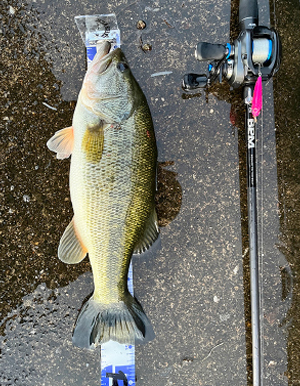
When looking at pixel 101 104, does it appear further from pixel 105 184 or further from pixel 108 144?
pixel 105 184

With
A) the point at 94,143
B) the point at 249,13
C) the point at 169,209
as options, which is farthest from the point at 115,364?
the point at 249,13

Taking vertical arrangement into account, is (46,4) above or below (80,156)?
above

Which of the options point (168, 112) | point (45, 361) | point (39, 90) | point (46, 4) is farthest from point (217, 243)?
point (46, 4)

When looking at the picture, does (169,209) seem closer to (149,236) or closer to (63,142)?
(149,236)

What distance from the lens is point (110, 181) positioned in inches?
65.6

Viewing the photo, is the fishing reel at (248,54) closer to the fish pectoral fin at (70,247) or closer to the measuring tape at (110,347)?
the measuring tape at (110,347)

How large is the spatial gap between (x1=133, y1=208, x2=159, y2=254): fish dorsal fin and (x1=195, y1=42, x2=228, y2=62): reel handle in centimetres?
101

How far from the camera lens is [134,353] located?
2.12 meters

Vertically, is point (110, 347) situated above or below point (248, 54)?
below

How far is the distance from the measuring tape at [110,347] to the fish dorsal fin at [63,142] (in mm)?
645

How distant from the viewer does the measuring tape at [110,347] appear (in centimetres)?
209

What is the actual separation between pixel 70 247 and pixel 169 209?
798mm

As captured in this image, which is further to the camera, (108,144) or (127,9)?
(127,9)

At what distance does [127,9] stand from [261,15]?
1065mm
